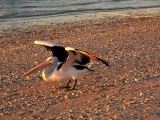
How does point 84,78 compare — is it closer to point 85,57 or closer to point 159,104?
point 85,57

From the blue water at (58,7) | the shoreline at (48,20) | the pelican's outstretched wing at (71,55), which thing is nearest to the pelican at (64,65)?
the pelican's outstretched wing at (71,55)

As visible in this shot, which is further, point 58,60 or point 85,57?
point 58,60

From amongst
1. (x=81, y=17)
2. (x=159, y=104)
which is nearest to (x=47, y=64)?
(x=159, y=104)

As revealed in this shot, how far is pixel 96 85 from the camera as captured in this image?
25.6 ft

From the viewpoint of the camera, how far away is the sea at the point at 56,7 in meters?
24.2

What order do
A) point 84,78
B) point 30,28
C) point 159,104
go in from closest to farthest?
point 159,104, point 84,78, point 30,28

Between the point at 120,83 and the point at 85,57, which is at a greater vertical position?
the point at 85,57

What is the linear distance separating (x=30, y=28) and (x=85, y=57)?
11868 millimetres

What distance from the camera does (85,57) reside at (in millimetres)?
7168

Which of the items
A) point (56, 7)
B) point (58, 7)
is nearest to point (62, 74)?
point (58, 7)

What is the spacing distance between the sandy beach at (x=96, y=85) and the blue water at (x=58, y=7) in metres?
10.4

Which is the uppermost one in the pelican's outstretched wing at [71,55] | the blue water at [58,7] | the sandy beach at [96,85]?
the pelican's outstretched wing at [71,55]

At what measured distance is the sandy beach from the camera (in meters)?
6.11

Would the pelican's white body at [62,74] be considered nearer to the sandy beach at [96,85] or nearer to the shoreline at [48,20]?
the sandy beach at [96,85]
